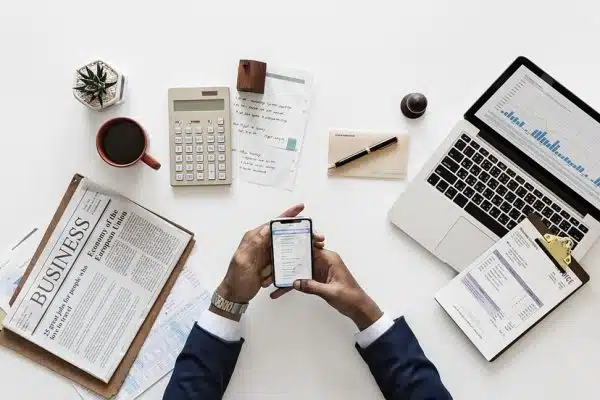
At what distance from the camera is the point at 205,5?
1.04m

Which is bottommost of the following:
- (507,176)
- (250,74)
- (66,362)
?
(66,362)

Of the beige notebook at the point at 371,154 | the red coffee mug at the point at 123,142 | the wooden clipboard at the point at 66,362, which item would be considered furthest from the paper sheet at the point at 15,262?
the beige notebook at the point at 371,154

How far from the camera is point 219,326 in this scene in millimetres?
991

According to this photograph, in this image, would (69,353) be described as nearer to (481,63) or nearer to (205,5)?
(205,5)

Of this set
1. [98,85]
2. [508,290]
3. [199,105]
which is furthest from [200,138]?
[508,290]

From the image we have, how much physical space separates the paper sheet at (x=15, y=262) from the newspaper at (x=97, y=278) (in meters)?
0.02

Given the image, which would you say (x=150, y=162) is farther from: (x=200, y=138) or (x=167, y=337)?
(x=167, y=337)

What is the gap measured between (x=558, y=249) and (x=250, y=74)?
2.00 feet

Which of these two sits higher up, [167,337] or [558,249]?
[558,249]

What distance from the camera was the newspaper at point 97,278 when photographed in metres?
1.03

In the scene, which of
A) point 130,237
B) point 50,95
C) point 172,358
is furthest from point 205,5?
point 172,358

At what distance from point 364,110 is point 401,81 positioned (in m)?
0.08

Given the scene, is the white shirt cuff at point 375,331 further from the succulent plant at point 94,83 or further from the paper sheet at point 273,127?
the succulent plant at point 94,83

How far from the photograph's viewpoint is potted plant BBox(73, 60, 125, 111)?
984mm
